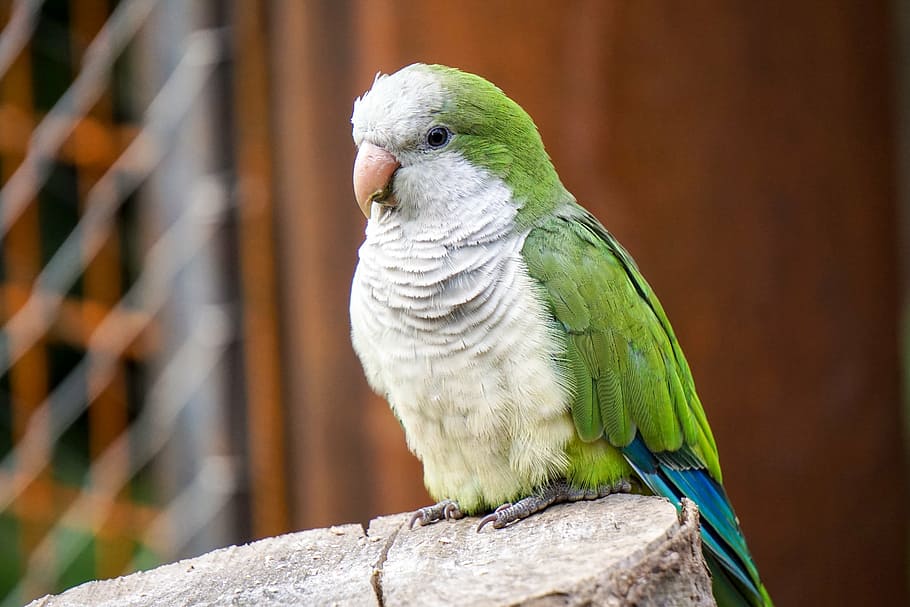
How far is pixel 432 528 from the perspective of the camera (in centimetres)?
226

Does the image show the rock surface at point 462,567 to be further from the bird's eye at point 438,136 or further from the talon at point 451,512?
the bird's eye at point 438,136

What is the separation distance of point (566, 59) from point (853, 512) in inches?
79.1

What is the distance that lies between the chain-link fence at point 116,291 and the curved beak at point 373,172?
156 centimetres

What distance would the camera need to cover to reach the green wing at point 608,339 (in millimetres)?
2293

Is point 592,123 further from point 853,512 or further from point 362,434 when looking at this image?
point 853,512

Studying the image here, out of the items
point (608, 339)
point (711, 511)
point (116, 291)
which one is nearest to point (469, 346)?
point (608, 339)

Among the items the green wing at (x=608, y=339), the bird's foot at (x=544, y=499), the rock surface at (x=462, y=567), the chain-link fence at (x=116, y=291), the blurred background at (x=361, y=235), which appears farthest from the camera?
the chain-link fence at (x=116, y=291)

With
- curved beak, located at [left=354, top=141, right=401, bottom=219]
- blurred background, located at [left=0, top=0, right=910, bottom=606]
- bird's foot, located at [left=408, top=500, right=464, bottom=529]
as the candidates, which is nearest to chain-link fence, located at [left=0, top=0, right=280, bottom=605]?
blurred background, located at [left=0, top=0, right=910, bottom=606]

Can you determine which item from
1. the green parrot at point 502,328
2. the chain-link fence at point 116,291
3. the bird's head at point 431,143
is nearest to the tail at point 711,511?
the green parrot at point 502,328

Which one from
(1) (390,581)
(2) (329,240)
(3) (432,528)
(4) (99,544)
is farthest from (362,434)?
(4) (99,544)

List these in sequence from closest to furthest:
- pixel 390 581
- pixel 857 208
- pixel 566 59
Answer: pixel 390 581, pixel 566 59, pixel 857 208

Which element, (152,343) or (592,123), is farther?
(152,343)

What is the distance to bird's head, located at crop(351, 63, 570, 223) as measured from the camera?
2.37m

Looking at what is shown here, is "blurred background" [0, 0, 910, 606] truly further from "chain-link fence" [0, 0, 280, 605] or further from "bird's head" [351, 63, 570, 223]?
"bird's head" [351, 63, 570, 223]
